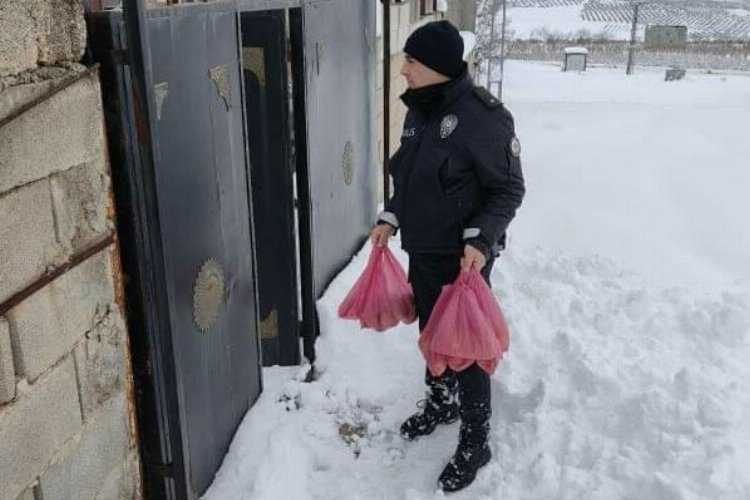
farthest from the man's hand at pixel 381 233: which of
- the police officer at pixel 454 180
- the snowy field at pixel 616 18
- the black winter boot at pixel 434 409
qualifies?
the snowy field at pixel 616 18

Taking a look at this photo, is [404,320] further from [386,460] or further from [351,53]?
[351,53]

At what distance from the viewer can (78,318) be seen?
227 cm

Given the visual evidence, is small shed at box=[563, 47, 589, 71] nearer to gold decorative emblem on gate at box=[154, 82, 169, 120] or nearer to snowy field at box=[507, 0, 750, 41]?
snowy field at box=[507, 0, 750, 41]

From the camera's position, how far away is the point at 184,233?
8.73 ft

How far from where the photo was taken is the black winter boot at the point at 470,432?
3074mm

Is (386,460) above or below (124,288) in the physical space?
below

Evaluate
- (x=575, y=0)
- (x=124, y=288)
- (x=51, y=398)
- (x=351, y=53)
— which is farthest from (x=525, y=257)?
(x=575, y=0)

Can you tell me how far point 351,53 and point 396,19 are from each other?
2.09 meters

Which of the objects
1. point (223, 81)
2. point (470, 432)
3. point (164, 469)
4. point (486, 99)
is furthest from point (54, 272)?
point (470, 432)

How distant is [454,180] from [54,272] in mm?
1440

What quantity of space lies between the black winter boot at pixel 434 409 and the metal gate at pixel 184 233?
0.80 meters

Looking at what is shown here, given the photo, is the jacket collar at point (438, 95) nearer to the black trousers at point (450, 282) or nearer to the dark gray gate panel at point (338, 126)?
the black trousers at point (450, 282)

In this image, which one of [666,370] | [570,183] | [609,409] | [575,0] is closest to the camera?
[609,409]

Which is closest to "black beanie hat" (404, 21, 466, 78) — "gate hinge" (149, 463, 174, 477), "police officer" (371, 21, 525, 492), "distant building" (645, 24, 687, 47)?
"police officer" (371, 21, 525, 492)
